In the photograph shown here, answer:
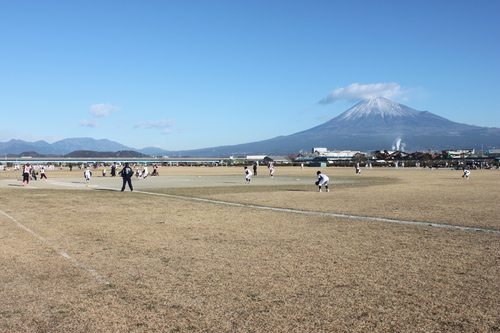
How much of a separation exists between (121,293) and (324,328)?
276 centimetres

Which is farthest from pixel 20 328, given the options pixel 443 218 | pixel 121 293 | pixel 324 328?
pixel 443 218

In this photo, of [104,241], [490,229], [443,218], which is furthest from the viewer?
[443,218]

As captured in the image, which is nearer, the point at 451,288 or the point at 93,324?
the point at 93,324

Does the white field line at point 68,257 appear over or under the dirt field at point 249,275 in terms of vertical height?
over

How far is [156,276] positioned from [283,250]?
2845mm

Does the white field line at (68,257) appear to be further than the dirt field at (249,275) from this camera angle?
Yes

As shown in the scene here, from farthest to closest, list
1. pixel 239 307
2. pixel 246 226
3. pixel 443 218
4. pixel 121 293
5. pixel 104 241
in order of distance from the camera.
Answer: pixel 443 218 < pixel 246 226 < pixel 104 241 < pixel 121 293 < pixel 239 307

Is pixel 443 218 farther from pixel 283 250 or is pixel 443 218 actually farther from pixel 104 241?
pixel 104 241

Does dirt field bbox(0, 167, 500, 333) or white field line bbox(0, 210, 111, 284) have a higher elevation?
white field line bbox(0, 210, 111, 284)

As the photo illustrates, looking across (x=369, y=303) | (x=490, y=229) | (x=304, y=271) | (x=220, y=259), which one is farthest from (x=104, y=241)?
(x=490, y=229)

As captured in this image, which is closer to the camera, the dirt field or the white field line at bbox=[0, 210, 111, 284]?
the dirt field

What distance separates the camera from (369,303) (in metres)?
5.32

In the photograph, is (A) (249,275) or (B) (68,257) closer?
(A) (249,275)

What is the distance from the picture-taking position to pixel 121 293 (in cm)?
573
